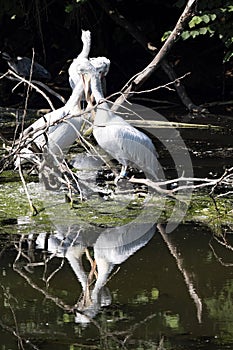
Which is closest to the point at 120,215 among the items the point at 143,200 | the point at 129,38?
the point at 143,200

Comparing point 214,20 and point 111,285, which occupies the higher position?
point 214,20

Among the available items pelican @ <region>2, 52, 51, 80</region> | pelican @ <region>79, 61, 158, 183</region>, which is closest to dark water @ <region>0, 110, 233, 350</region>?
pelican @ <region>79, 61, 158, 183</region>

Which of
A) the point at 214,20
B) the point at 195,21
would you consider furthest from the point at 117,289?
the point at 214,20

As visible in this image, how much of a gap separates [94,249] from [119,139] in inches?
68.1

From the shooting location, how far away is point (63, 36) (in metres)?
12.5

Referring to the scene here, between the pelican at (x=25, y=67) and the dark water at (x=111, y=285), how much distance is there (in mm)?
5480

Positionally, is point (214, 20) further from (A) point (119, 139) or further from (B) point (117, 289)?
(B) point (117, 289)

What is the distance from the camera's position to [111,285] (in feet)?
14.5

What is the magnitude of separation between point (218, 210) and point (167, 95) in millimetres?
5968

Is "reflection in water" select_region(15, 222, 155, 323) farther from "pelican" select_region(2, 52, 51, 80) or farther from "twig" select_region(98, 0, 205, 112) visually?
"pelican" select_region(2, 52, 51, 80)

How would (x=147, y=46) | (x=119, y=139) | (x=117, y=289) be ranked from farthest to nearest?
1. (x=147, y=46)
2. (x=119, y=139)
3. (x=117, y=289)

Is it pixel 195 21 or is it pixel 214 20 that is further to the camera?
pixel 214 20

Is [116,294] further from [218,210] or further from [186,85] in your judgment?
[186,85]

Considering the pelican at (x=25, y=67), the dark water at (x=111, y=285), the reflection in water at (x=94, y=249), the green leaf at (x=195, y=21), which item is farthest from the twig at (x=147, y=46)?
the reflection in water at (x=94, y=249)
